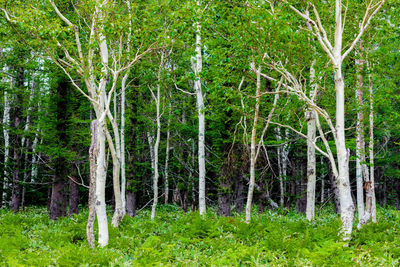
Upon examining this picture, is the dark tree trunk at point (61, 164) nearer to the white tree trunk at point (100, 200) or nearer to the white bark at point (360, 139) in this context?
the white tree trunk at point (100, 200)

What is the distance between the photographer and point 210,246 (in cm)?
866

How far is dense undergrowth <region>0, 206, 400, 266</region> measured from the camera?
6.61 m

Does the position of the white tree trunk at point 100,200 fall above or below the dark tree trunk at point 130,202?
above

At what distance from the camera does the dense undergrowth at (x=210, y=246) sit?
6609 mm

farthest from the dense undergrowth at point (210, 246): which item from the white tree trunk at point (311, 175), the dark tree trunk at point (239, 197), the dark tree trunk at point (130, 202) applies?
the dark tree trunk at point (130, 202)

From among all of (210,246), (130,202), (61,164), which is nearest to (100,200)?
(210,246)

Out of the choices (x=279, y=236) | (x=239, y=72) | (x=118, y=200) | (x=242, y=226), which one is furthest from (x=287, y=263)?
(x=239, y=72)

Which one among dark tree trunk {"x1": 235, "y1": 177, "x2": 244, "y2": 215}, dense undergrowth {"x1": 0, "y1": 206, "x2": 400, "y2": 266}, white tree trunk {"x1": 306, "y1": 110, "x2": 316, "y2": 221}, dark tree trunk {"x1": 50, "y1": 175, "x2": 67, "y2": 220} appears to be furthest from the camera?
dark tree trunk {"x1": 235, "y1": 177, "x2": 244, "y2": 215}

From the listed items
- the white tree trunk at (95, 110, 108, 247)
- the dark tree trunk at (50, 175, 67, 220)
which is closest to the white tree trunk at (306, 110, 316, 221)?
the white tree trunk at (95, 110, 108, 247)

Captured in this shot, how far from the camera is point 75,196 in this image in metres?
15.8

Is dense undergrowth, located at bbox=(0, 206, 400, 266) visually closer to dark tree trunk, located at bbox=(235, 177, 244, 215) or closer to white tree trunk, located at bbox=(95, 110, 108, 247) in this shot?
white tree trunk, located at bbox=(95, 110, 108, 247)

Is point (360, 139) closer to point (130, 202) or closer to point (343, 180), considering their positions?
point (343, 180)

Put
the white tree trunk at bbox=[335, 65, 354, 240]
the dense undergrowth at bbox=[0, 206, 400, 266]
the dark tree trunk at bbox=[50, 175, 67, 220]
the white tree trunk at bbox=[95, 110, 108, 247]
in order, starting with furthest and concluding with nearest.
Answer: the dark tree trunk at bbox=[50, 175, 67, 220]
the white tree trunk at bbox=[95, 110, 108, 247]
the white tree trunk at bbox=[335, 65, 354, 240]
the dense undergrowth at bbox=[0, 206, 400, 266]

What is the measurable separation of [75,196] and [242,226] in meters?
9.36
